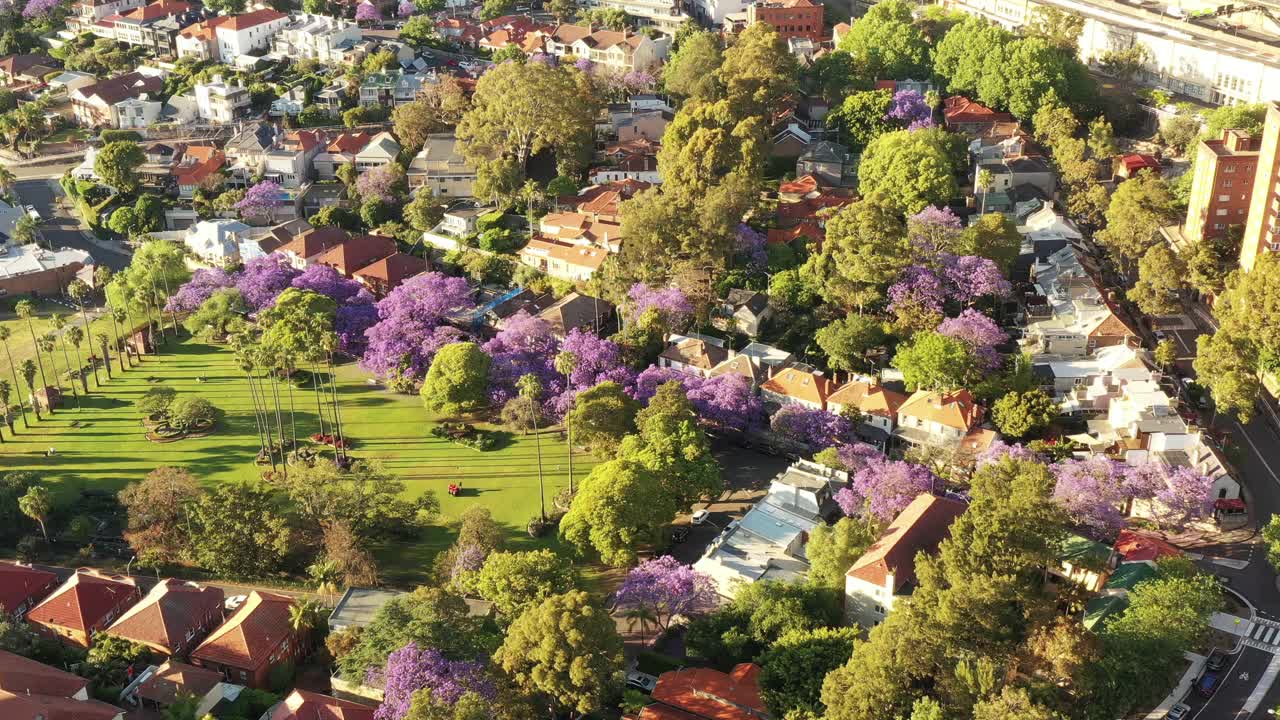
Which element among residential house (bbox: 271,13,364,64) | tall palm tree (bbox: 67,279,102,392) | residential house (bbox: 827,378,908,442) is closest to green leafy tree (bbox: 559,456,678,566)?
residential house (bbox: 827,378,908,442)

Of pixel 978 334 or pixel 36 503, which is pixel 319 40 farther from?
pixel 978 334

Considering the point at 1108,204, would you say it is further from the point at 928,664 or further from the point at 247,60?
the point at 247,60

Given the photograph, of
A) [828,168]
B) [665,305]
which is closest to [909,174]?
[828,168]

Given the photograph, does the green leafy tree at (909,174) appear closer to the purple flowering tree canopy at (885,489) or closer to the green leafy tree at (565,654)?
the purple flowering tree canopy at (885,489)

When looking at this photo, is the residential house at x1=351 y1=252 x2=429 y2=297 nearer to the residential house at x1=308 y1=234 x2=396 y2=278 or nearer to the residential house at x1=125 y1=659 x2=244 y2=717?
the residential house at x1=308 y1=234 x2=396 y2=278

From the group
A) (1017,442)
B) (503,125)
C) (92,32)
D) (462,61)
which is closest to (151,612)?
(1017,442)

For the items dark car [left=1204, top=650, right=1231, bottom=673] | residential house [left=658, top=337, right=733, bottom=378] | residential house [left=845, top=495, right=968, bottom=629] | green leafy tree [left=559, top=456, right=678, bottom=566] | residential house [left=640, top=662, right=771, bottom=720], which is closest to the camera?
residential house [left=640, top=662, right=771, bottom=720]
